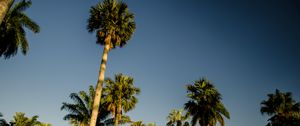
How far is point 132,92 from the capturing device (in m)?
36.8

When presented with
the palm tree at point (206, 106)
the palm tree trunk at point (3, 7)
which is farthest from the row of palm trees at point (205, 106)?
the palm tree trunk at point (3, 7)

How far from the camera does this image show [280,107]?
139 feet

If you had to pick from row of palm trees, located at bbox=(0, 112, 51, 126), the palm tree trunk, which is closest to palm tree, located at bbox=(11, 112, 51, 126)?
row of palm trees, located at bbox=(0, 112, 51, 126)

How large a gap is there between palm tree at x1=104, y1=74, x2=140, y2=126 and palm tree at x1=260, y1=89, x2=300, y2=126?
2169 centimetres

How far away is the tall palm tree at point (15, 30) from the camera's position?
1083 inches

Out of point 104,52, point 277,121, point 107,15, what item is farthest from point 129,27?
point 277,121

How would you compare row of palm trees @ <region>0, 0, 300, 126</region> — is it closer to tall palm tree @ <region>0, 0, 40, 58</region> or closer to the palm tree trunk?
tall palm tree @ <region>0, 0, 40, 58</region>

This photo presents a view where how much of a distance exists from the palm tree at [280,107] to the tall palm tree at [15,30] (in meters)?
35.8

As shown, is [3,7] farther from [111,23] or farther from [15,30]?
[15,30]

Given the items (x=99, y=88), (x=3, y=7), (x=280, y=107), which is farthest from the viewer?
(x=280, y=107)

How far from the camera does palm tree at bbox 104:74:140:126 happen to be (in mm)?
35500

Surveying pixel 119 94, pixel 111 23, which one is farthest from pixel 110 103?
pixel 111 23

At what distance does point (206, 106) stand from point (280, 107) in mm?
15706

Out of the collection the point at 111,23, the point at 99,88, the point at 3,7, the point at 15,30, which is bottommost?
the point at 3,7
